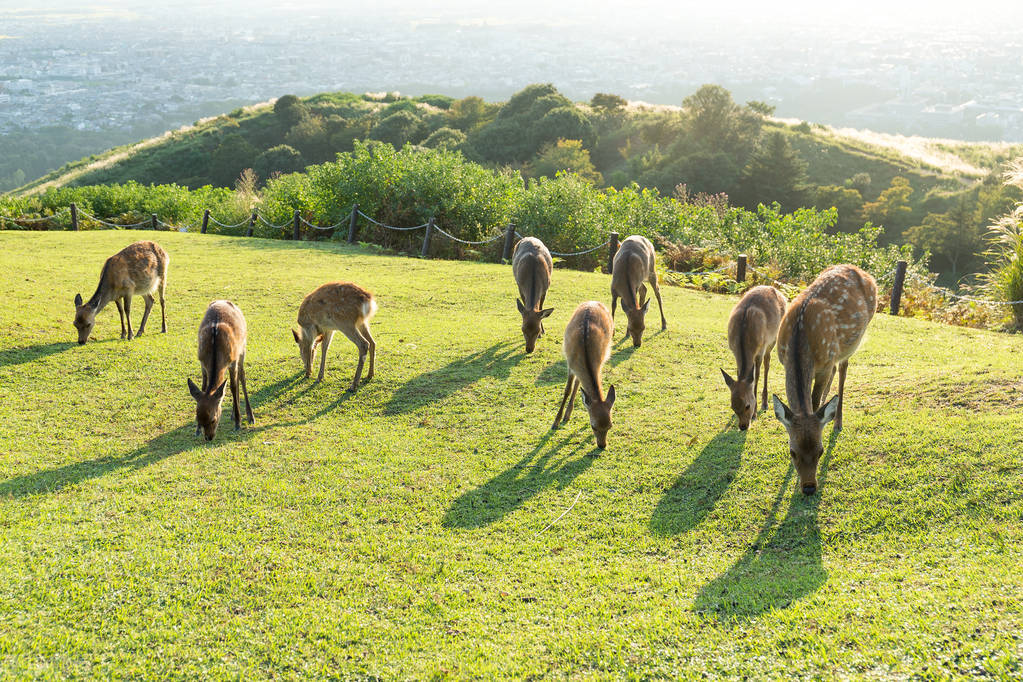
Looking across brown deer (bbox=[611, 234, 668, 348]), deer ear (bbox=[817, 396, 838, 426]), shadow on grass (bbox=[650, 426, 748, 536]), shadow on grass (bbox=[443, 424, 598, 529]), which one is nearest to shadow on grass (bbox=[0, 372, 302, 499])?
shadow on grass (bbox=[443, 424, 598, 529])

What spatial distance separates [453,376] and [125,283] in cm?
565

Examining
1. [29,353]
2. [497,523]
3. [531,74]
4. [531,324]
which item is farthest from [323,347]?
[531,74]

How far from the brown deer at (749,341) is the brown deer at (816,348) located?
38 cm

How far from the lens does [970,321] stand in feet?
44.5

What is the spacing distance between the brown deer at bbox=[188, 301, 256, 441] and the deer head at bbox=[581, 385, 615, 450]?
154 inches

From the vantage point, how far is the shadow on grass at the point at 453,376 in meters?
9.45

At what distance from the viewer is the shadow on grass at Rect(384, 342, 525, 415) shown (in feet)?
31.0

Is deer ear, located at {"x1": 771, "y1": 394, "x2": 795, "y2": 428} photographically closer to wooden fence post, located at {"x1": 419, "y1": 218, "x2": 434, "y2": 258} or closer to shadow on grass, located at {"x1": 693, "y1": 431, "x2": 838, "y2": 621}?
shadow on grass, located at {"x1": 693, "y1": 431, "x2": 838, "y2": 621}

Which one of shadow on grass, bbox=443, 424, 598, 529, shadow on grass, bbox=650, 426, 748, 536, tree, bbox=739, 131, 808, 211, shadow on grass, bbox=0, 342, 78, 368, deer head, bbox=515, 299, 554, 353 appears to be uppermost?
tree, bbox=739, 131, 808, 211

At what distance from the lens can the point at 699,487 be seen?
6945 mm

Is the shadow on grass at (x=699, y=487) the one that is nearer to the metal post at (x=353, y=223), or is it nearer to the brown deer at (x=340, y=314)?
the brown deer at (x=340, y=314)

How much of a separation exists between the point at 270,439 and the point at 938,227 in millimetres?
37084

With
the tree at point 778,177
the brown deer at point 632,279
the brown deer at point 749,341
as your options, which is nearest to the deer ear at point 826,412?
the brown deer at point 749,341

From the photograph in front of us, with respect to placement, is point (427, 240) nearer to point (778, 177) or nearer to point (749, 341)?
point (749, 341)
